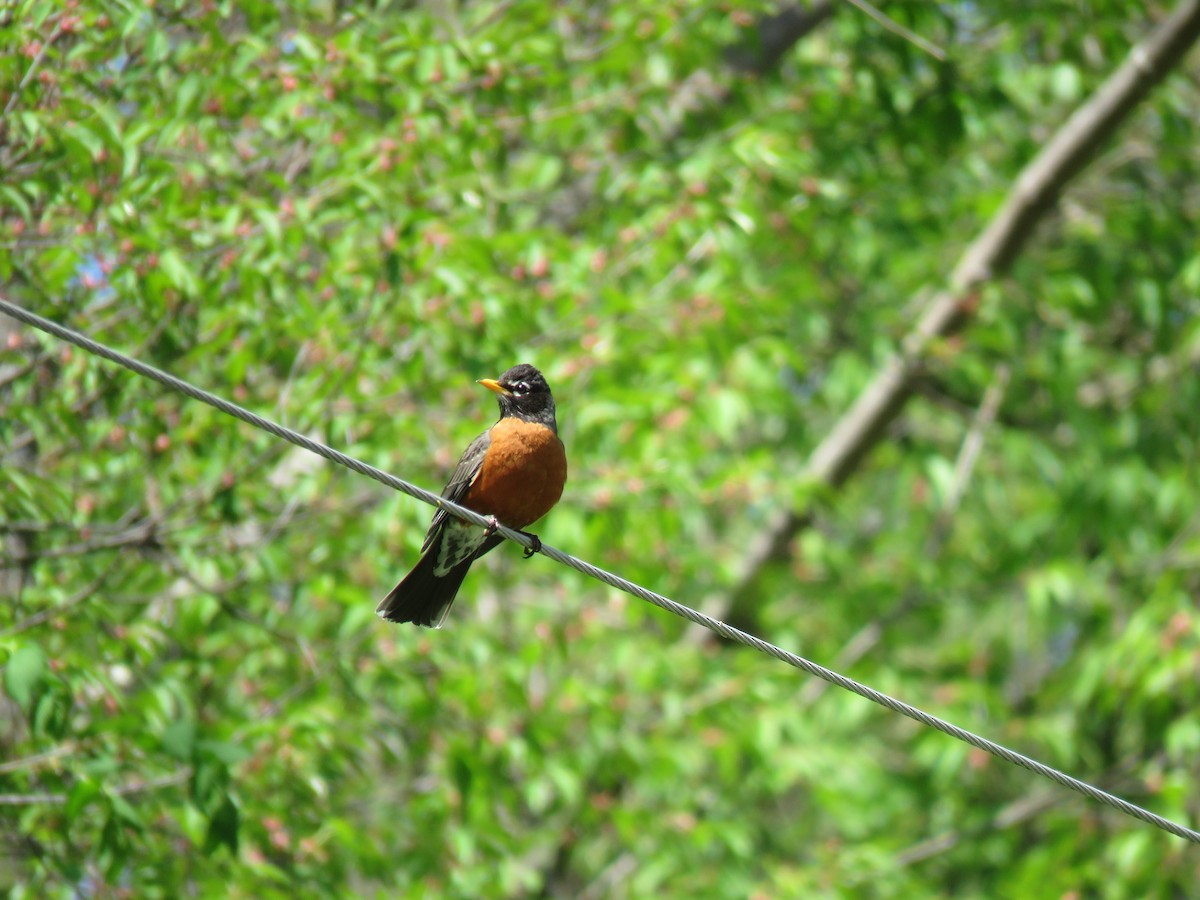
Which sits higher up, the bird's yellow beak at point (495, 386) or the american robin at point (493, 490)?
the bird's yellow beak at point (495, 386)

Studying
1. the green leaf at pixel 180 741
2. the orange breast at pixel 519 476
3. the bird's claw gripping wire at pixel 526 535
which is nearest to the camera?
the green leaf at pixel 180 741

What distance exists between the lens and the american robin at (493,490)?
429 centimetres

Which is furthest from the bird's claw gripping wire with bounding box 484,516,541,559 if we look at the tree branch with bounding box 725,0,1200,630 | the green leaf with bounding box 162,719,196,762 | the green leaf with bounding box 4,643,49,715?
the tree branch with bounding box 725,0,1200,630

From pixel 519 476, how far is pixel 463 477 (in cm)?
24

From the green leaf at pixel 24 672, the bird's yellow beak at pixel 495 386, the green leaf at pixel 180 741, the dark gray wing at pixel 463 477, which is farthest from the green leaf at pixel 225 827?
the bird's yellow beak at pixel 495 386

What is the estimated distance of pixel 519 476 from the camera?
427 centimetres

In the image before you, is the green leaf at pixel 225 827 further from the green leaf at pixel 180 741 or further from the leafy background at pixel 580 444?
the green leaf at pixel 180 741

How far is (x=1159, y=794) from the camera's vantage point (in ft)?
23.4

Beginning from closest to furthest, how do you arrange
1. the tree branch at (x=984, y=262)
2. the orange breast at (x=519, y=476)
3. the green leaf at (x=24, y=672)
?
the green leaf at (x=24, y=672) < the orange breast at (x=519, y=476) < the tree branch at (x=984, y=262)

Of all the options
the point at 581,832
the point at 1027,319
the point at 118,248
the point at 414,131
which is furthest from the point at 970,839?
the point at 118,248

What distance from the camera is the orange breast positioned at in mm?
4277

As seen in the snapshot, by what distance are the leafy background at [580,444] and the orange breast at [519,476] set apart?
70 centimetres

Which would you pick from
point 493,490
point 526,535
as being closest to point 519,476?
point 493,490

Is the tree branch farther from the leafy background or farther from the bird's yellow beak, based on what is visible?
the bird's yellow beak
